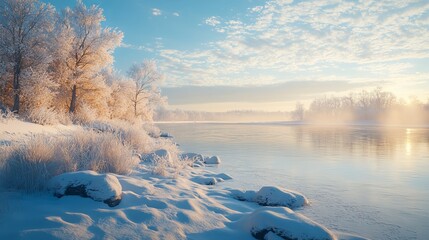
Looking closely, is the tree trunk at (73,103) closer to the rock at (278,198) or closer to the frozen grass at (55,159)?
the frozen grass at (55,159)

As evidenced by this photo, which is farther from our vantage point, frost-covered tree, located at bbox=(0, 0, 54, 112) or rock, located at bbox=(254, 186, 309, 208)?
frost-covered tree, located at bbox=(0, 0, 54, 112)

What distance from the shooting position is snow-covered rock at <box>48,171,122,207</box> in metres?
4.86

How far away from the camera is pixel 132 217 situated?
4523 millimetres

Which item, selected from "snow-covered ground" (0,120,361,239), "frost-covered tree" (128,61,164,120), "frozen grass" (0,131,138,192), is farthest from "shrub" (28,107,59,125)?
"frost-covered tree" (128,61,164,120)

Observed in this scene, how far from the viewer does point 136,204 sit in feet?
16.8

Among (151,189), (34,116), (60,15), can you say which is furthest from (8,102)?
(151,189)

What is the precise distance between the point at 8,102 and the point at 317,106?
122 metres

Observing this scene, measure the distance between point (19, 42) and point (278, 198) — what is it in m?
17.5

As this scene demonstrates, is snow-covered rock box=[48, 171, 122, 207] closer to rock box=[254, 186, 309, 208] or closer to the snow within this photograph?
rock box=[254, 186, 309, 208]

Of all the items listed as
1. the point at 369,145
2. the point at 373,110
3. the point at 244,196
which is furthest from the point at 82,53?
the point at 373,110

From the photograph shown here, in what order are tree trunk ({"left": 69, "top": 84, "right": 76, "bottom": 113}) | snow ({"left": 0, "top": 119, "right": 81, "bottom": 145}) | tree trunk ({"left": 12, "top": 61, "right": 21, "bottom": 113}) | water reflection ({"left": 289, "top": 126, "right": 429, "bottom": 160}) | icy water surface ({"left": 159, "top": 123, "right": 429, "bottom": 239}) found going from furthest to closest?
tree trunk ({"left": 69, "top": 84, "right": 76, "bottom": 113})
water reflection ({"left": 289, "top": 126, "right": 429, "bottom": 160})
tree trunk ({"left": 12, "top": 61, "right": 21, "bottom": 113})
snow ({"left": 0, "top": 119, "right": 81, "bottom": 145})
icy water surface ({"left": 159, "top": 123, "right": 429, "bottom": 239})

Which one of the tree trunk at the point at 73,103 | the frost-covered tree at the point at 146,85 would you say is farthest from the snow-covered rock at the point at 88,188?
the frost-covered tree at the point at 146,85

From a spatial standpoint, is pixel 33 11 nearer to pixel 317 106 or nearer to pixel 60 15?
pixel 60 15

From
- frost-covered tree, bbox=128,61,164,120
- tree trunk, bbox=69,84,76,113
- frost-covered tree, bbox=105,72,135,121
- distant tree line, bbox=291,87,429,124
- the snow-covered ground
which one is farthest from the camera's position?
distant tree line, bbox=291,87,429,124
